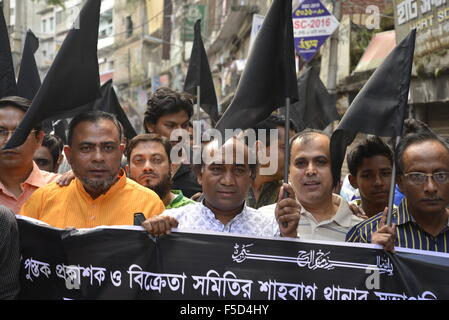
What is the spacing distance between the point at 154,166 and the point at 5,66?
1.29 meters

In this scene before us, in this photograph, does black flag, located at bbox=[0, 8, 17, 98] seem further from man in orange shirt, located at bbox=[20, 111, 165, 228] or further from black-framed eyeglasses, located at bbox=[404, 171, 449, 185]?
black-framed eyeglasses, located at bbox=[404, 171, 449, 185]

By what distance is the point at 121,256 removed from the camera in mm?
3115

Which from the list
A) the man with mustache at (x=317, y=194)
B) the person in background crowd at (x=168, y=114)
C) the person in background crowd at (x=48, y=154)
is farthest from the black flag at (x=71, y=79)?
the person in background crowd at (x=48, y=154)

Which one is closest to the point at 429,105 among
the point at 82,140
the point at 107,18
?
the point at 82,140

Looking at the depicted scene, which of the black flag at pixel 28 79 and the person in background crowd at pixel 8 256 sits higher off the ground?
the black flag at pixel 28 79

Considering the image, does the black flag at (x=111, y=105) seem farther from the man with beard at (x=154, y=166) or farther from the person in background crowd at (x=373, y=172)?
the person in background crowd at (x=373, y=172)

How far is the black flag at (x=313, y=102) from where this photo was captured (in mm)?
6711

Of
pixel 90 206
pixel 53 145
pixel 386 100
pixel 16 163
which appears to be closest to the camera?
pixel 386 100

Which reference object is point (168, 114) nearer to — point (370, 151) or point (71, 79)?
point (370, 151)

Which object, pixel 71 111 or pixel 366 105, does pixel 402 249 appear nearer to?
pixel 366 105

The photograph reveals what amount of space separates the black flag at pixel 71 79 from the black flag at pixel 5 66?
1274 millimetres

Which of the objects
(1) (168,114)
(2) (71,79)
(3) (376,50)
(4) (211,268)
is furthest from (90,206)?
(3) (376,50)

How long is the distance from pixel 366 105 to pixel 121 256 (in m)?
1.47

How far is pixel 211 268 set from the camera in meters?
3.05
